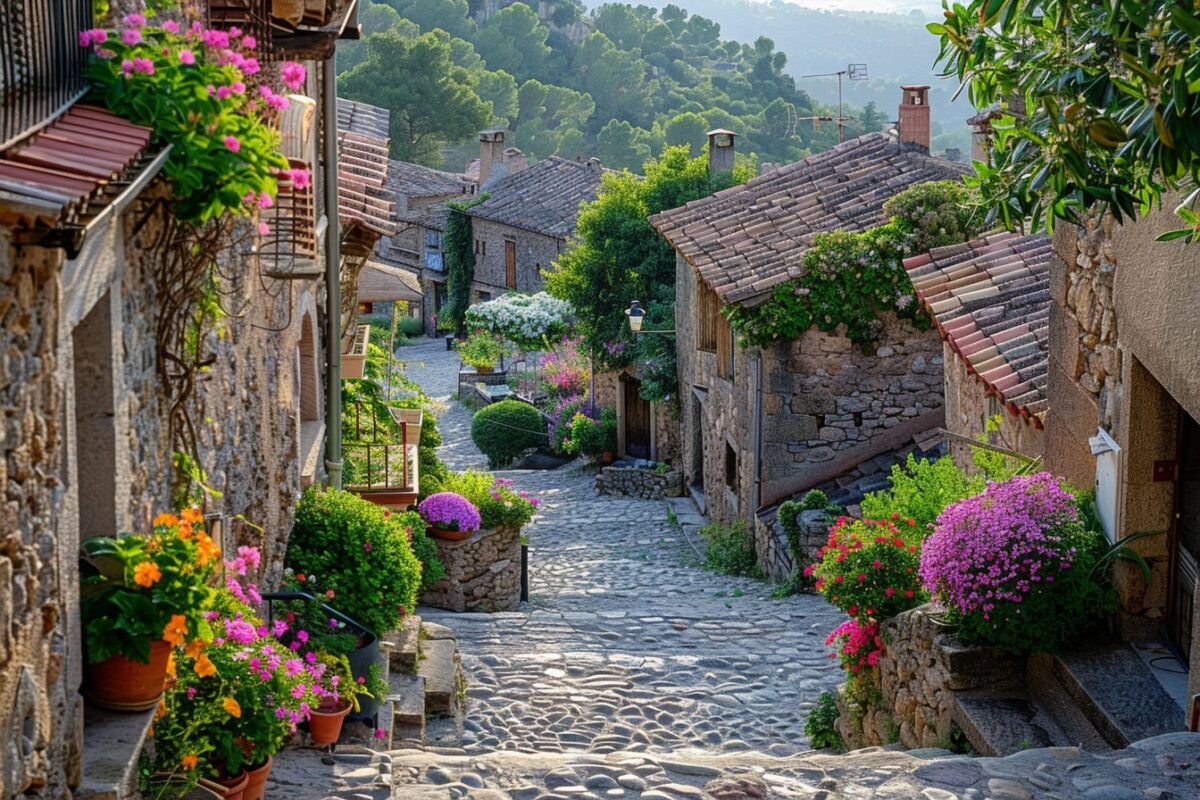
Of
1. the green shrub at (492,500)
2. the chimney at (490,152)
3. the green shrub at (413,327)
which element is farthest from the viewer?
the chimney at (490,152)

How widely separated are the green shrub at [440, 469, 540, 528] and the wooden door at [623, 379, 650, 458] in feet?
32.0

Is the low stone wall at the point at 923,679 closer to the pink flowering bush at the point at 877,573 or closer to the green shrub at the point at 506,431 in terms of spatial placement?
the pink flowering bush at the point at 877,573

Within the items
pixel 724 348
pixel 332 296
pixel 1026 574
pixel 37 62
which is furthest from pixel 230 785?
pixel 724 348

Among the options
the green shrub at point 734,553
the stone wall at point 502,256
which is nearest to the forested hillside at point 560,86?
the stone wall at point 502,256

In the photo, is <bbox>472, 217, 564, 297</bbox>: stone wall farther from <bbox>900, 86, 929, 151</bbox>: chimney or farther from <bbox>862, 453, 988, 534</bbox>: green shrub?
<bbox>862, 453, 988, 534</bbox>: green shrub

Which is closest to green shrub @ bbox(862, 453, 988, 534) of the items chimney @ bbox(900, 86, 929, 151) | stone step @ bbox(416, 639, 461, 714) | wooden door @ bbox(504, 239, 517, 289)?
stone step @ bbox(416, 639, 461, 714)

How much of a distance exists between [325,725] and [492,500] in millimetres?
7713

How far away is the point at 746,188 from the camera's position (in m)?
18.4

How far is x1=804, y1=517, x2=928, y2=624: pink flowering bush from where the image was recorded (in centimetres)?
798

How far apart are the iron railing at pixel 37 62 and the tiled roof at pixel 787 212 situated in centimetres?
1091

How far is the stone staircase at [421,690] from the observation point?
7.76 metres

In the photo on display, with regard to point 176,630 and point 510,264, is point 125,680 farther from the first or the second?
point 510,264

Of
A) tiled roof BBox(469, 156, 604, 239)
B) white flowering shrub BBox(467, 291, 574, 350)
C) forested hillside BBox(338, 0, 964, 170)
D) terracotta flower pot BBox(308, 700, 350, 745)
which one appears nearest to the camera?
terracotta flower pot BBox(308, 700, 350, 745)

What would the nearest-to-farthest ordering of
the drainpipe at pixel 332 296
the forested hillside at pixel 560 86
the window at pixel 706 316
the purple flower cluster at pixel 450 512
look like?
1. the drainpipe at pixel 332 296
2. the purple flower cluster at pixel 450 512
3. the window at pixel 706 316
4. the forested hillside at pixel 560 86
